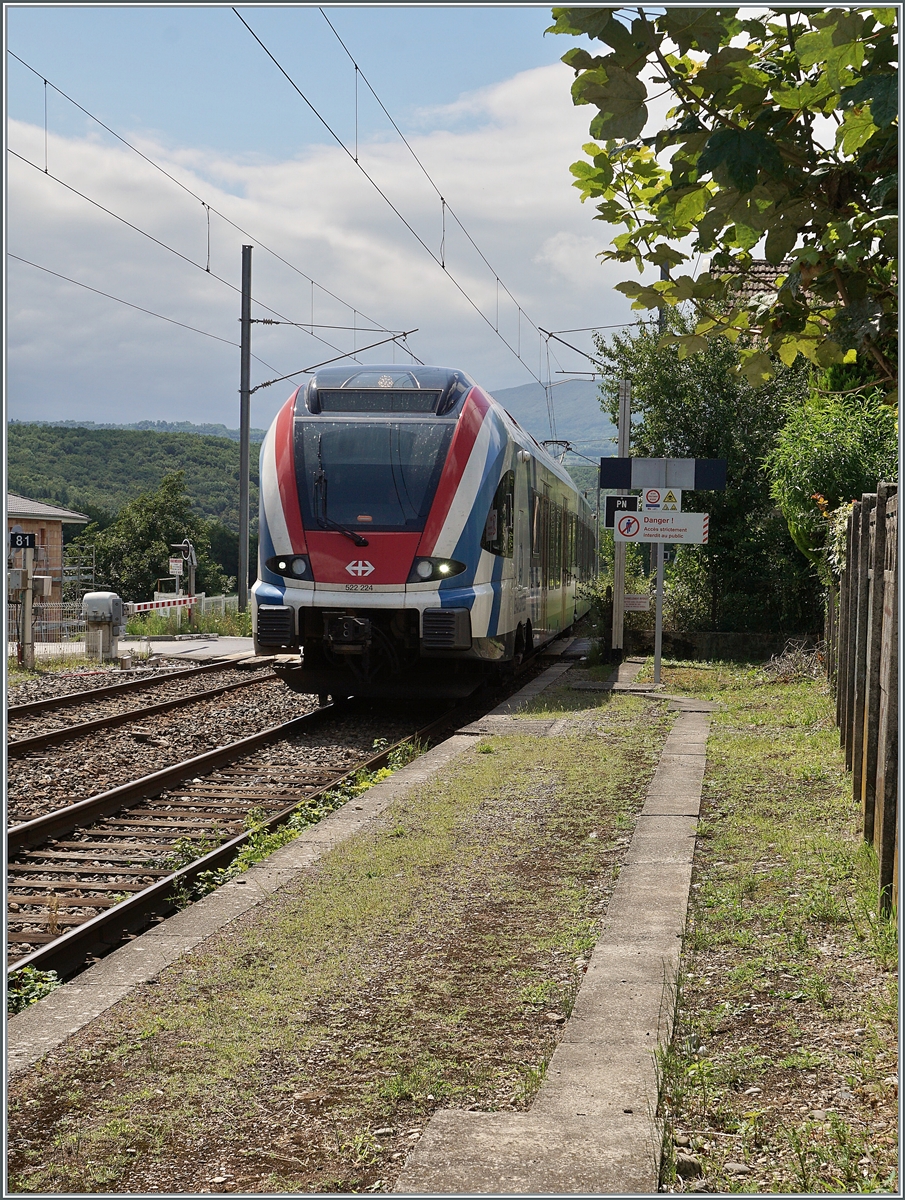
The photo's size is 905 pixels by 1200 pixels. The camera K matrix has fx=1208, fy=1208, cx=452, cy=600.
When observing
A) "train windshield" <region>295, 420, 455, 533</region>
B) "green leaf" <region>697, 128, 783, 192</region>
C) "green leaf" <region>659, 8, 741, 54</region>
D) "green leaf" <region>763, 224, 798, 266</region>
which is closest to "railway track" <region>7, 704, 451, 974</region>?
"train windshield" <region>295, 420, 455, 533</region>

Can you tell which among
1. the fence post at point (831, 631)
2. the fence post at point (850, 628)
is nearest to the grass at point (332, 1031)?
the fence post at point (850, 628)

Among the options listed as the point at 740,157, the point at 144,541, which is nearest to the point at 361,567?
the point at 740,157

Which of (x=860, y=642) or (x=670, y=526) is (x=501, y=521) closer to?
(x=670, y=526)

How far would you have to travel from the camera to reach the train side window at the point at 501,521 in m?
12.6

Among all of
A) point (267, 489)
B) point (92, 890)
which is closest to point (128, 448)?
point (267, 489)

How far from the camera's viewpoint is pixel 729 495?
19.9 m

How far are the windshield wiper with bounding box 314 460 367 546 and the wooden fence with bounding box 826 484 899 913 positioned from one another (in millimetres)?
5246

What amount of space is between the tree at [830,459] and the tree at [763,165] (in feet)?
33.1

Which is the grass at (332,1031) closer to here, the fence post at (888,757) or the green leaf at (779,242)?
the fence post at (888,757)

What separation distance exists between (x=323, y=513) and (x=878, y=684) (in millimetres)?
7408

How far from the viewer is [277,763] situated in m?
10.5

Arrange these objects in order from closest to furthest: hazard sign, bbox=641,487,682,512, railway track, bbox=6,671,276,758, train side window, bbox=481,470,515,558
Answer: railway track, bbox=6,671,276,758, train side window, bbox=481,470,515,558, hazard sign, bbox=641,487,682,512

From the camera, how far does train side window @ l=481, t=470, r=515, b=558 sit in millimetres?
12562

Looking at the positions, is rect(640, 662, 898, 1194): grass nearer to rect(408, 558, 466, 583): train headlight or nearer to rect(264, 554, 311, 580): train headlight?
rect(408, 558, 466, 583): train headlight
